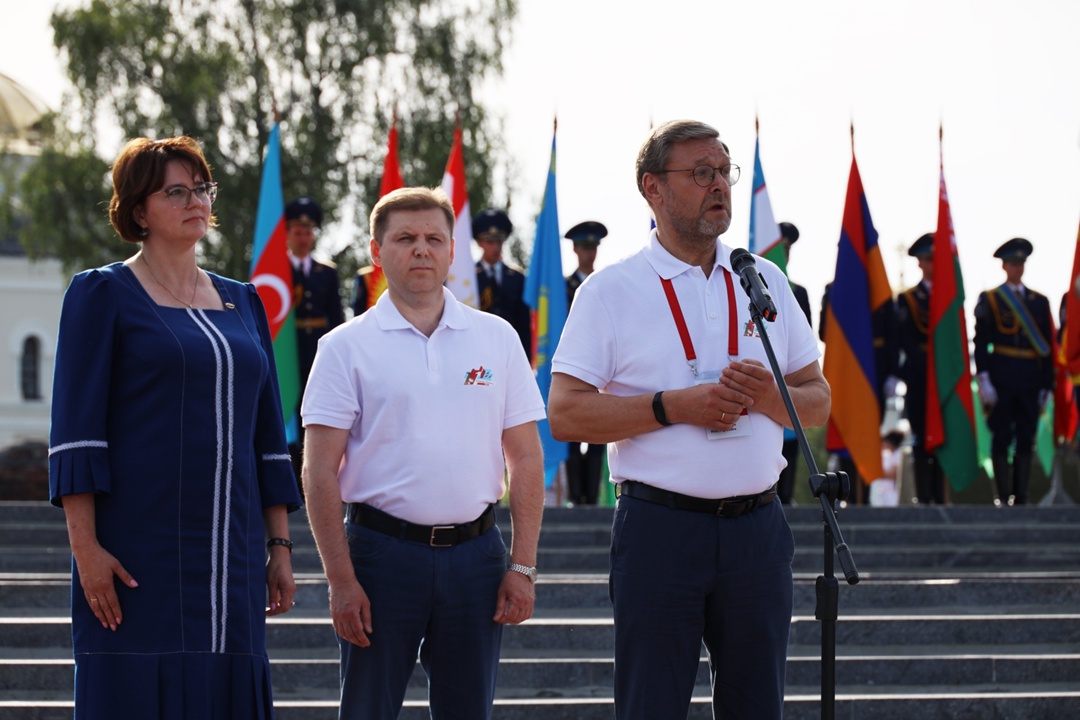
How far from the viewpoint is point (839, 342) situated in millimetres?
11523

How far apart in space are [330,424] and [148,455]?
64 cm

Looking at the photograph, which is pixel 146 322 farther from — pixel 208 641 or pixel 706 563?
pixel 706 563

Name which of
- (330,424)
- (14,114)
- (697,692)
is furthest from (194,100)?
(14,114)

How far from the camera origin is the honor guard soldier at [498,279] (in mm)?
11555

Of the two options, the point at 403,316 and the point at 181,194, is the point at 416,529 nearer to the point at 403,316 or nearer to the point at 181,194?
the point at 403,316

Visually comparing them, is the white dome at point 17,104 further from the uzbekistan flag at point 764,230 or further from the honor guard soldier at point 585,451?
the uzbekistan flag at point 764,230

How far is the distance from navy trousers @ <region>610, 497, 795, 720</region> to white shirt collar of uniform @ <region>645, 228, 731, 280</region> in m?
0.65

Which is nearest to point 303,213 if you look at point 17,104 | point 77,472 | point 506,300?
point 506,300

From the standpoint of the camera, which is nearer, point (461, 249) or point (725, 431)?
point (725, 431)

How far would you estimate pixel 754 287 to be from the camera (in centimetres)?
383

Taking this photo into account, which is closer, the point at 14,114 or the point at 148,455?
the point at 148,455

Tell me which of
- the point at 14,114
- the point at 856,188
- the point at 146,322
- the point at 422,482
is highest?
the point at 14,114

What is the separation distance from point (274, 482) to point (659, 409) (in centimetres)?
103

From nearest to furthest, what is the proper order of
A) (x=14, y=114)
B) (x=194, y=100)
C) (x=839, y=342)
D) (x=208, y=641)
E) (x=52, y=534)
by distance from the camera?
(x=208, y=641)
(x=52, y=534)
(x=839, y=342)
(x=194, y=100)
(x=14, y=114)
